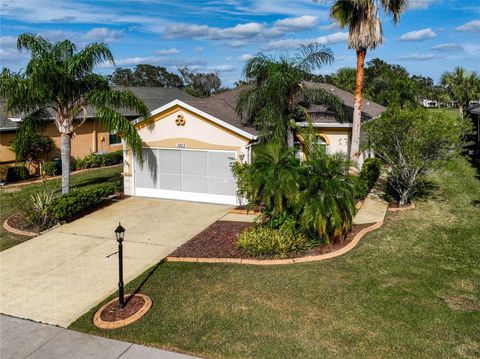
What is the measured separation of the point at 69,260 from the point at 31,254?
1.38 metres

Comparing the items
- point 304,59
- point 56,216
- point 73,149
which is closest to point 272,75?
point 304,59

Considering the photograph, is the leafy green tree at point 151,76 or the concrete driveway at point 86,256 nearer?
the concrete driveway at point 86,256

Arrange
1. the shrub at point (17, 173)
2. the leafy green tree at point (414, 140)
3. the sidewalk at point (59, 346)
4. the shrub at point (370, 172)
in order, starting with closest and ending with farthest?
the sidewalk at point (59, 346), the leafy green tree at point (414, 140), the shrub at point (370, 172), the shrub at point (17, 173)

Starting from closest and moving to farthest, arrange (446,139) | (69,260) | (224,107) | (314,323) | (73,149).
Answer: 1. (314,323)
2. (69,260)
3. (446,139)
4. (224,107)
5. (73,149)

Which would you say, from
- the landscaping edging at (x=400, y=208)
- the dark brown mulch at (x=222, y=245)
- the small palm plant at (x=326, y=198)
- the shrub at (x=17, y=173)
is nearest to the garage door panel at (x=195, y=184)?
the dark brown mulch at (x=222, y=245)

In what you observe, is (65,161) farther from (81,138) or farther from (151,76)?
(151,76)

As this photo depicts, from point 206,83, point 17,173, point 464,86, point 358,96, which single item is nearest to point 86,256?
point 358,96

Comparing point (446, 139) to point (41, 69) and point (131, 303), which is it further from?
point (41, 69)

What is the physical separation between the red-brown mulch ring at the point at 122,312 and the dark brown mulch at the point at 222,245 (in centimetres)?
271

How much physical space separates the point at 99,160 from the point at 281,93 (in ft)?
50.8

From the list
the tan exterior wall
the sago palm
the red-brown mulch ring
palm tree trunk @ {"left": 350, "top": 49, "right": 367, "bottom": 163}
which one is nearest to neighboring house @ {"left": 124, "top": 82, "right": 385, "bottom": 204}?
palm tree trunk @ {"left": 350, "top": 49, "right": 367, "bottom": 163}

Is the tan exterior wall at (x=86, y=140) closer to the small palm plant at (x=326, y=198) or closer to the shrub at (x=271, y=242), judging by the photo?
the shrub at (x=271, y=242)

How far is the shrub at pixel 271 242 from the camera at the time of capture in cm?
1093

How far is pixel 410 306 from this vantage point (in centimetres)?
825
